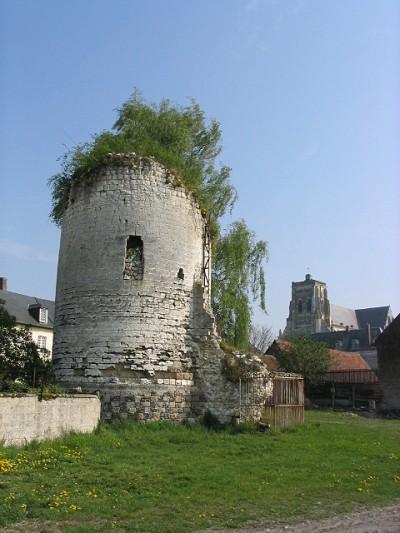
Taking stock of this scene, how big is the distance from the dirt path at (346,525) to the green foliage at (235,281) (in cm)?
1487

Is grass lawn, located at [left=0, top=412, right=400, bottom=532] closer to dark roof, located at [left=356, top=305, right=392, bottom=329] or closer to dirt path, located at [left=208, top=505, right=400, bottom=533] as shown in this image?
dirt path, located at [left=208, top=505, right=400, bottom=533]

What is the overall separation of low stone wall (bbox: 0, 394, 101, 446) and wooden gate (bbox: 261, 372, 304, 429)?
4.67 m

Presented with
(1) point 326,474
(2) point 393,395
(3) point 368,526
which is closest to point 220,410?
(1) point 326,474

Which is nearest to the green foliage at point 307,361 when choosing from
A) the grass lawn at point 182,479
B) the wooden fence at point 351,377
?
the wooden fence at point 351,377

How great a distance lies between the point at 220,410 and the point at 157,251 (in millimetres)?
4546

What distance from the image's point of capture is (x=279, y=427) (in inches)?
589

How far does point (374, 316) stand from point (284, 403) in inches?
2717

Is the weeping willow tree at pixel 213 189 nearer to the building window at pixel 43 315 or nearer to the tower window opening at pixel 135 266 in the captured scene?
the tower window opening at pixel 135 266

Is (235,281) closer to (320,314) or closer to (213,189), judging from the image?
(213,189)

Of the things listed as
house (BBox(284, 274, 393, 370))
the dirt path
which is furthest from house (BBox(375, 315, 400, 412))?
house (BBox(284, 274, 393, 370))

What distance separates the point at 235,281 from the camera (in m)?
23.2

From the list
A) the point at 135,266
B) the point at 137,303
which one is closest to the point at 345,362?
the point at 135,266

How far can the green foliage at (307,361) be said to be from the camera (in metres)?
33.0

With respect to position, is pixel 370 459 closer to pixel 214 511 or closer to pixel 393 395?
pixel 214 511
